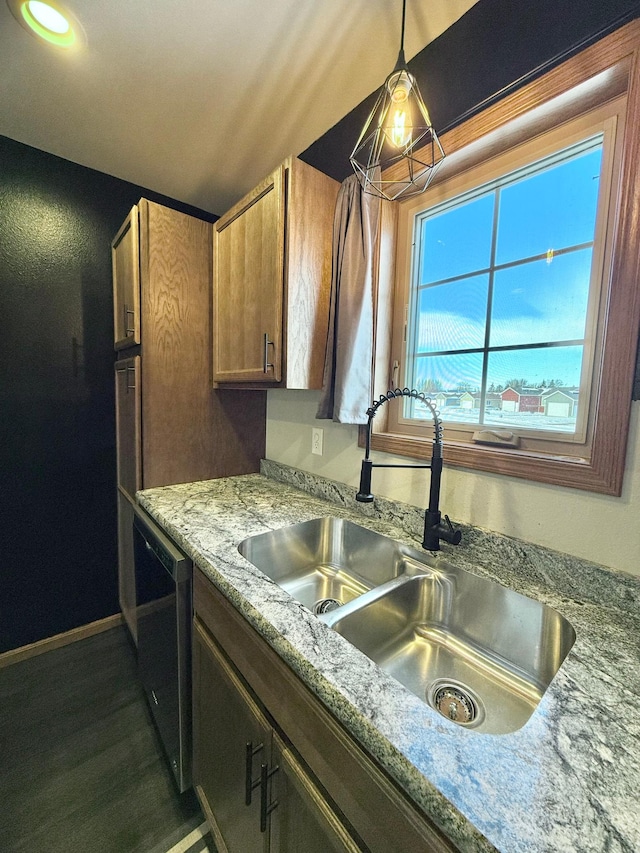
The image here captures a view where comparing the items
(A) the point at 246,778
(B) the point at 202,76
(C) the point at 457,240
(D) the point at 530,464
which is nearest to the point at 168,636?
(A) the point at 246,778

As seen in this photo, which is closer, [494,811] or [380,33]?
[494,811]

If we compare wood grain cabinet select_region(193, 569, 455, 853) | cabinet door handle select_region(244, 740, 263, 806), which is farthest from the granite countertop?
cabinet door handle select_region(244, 740, 263, 806)

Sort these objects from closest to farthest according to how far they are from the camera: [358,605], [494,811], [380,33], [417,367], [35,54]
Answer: [494,811], [358,605], [380,33], [35,54], [417,367]

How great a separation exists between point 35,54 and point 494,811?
7.24ft

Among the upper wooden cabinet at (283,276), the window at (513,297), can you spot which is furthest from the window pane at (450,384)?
the upper wooden cabinet at (283,276)

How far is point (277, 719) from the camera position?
703 mm

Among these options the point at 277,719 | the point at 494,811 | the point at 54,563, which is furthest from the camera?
the point at 54,563

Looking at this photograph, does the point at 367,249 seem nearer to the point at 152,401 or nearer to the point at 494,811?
the point at 152,401

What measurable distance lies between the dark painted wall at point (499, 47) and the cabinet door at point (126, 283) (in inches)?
50.1

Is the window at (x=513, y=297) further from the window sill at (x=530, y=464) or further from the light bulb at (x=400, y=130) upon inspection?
the light bulb at (x=400, y=130)

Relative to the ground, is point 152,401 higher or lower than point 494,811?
higher

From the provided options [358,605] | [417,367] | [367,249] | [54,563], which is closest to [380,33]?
[367,249]

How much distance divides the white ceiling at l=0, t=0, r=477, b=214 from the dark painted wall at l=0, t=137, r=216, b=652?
0.22 m

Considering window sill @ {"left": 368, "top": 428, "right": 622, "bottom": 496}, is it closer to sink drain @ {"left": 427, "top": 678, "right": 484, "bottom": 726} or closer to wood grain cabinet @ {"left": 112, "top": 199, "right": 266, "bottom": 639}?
sink drain @ {"left": 427, "top": 678, "right": 484, "bottom": 726}
